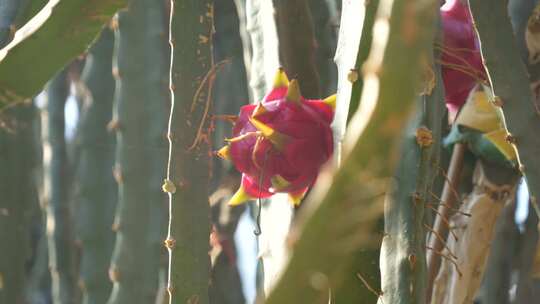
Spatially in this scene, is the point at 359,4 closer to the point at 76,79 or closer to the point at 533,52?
the point at 533,52

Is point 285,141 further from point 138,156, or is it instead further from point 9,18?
point 138,156

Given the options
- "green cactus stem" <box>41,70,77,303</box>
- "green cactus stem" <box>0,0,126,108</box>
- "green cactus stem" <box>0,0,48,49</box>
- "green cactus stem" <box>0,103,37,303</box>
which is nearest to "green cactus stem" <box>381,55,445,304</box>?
"green cactus stem" <box>0,0,126,108</box>

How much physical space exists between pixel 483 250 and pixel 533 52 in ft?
0.74

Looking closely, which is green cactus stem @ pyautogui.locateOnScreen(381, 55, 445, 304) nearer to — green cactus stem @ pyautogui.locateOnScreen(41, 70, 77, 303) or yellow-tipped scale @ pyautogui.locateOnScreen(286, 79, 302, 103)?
yellow-tipped scale @ pyautogui.locateOnScreen(286, 79, 302, 103)

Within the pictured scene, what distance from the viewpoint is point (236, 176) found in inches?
65.5

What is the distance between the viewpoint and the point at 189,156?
3.15 feet

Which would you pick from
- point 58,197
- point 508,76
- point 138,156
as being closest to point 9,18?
point 138,156

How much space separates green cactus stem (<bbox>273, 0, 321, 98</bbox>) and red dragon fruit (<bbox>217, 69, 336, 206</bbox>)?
0.14 m

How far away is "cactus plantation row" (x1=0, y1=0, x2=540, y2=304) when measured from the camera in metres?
0.43

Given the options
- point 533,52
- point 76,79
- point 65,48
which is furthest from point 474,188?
point 76,79

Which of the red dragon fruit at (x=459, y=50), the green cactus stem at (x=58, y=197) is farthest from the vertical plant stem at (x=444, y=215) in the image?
the green cactus stem at (x=58, y=197)

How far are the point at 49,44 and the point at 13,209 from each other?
827mm

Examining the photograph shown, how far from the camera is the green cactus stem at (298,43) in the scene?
1.11 m

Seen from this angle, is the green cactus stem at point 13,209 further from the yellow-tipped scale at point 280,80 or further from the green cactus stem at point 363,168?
the green cactus stem at point 363,168
